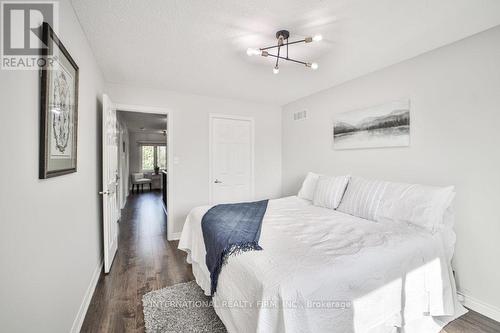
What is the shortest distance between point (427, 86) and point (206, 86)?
8.78 feet

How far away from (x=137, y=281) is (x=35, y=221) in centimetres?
157

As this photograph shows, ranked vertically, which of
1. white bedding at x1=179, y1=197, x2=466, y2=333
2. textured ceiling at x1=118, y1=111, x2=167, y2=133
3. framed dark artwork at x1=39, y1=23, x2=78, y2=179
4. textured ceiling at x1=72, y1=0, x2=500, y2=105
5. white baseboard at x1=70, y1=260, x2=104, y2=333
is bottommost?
white baseboard at x1=70, y1=260, x2=104, y2=333

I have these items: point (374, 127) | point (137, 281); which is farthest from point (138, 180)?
point (374, 127)

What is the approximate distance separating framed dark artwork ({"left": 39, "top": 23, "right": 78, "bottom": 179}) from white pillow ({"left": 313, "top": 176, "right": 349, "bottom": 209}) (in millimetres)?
2459

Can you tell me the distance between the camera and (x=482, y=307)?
1.88 m

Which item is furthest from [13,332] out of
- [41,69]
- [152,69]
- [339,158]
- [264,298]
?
[339,158]

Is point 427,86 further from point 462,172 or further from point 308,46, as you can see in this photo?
point 308,46

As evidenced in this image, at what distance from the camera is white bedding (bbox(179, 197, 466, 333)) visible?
1.17m

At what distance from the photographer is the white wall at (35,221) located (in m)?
0.86

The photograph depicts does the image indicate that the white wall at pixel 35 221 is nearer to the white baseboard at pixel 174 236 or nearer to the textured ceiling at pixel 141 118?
the white baseboard at pixel 174 236

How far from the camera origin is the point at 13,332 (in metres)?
0.88
